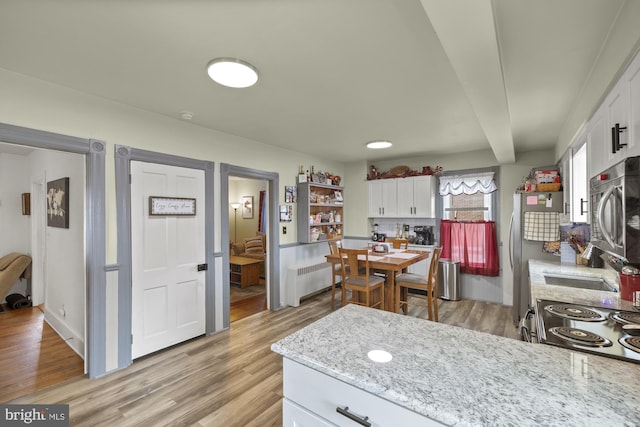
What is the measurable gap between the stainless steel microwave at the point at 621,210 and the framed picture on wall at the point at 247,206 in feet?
20.9

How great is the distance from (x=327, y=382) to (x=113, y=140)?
2.78m

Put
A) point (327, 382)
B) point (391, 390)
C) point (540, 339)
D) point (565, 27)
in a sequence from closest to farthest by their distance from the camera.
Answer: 1. point (391, 390)
2. point (327, 382)
3. point (540, 339)
4. point (565, 27)

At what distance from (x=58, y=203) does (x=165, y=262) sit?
1553 mm

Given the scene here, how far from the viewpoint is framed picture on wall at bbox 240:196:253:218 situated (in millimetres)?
7004

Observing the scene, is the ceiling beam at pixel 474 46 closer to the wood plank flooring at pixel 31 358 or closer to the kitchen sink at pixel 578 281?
the kitchen sink at pixel 578 281

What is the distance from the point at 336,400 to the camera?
0.94 m

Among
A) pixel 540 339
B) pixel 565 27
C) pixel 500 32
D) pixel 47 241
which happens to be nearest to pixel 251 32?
pixel 500 32

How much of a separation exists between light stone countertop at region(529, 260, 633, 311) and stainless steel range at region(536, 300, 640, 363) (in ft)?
0.80

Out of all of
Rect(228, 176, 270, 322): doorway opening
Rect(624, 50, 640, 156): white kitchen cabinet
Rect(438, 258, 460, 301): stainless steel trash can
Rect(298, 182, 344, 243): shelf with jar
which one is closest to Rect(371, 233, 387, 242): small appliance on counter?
Rect(298, 182, 344, 243): shelf with jar

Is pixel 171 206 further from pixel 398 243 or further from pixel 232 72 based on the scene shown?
pixel 398 243

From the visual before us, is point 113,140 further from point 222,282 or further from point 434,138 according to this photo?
point 434,138

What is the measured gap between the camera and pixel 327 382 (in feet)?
3.18

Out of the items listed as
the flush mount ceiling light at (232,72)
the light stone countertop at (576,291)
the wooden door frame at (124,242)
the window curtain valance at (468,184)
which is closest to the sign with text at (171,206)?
the wooden door frame at (124,242)

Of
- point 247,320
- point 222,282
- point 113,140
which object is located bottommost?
point 247,320
